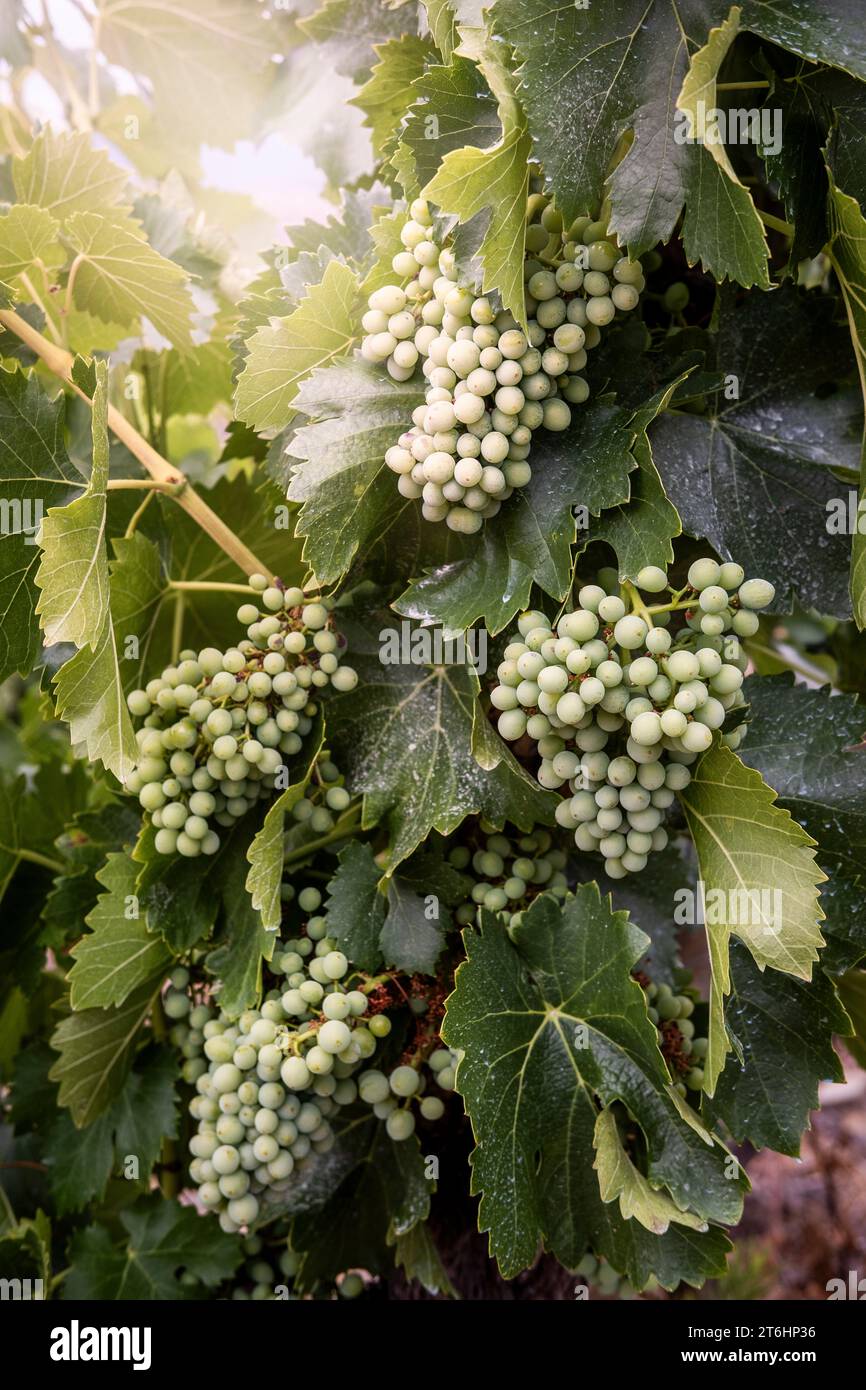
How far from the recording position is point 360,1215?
3.30ft

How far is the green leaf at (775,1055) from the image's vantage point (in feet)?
2.78

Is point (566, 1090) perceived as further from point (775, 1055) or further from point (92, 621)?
point (92, 621)

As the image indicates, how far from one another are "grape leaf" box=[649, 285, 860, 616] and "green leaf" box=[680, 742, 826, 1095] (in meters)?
0.18

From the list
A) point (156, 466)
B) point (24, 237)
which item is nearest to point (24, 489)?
point (156, 466)

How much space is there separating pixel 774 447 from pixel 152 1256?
1053mm

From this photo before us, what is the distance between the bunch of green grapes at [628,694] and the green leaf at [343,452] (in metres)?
0.16

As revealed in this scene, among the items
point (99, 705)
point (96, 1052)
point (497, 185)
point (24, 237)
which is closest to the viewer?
point (497, 185)

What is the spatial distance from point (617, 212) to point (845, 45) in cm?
17

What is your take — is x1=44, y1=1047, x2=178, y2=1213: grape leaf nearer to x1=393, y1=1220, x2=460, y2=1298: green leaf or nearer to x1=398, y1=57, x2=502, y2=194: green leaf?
x1=393, y1=1220, x2=460, y2=1298: green leaf

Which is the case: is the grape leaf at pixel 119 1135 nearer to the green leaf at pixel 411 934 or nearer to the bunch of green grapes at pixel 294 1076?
the bunch of green grapes at pixel 294 1076

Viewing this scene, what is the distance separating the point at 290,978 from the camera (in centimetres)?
91
